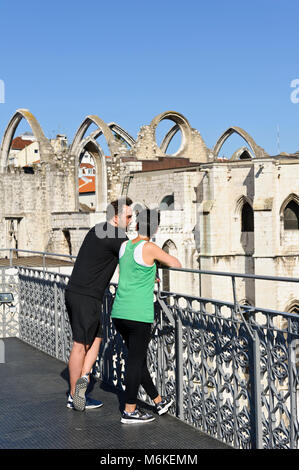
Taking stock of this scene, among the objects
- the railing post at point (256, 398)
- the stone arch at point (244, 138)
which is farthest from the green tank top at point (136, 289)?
the stone arch at point (244, 138)

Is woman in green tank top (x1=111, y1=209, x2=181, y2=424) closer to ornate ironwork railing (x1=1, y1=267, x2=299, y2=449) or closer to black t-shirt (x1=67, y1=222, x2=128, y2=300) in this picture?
black t-shirt (x1=67, y1=222, x2=128, y2=300)

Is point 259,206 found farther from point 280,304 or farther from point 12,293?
point 12,293

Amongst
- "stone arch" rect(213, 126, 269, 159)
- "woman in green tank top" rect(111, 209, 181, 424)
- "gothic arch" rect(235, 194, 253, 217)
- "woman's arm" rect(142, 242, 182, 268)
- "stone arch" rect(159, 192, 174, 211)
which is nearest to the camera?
"woman's arm" rect(142, 242, 182, 268)

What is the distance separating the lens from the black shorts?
4867 millimetres

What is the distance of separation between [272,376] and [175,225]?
86.8ft

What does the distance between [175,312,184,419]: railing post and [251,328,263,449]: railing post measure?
35.4 inches

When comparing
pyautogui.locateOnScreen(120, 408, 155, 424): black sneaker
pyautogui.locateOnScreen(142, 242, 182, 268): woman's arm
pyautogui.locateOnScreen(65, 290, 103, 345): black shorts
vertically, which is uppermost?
pyautogui.locateOnScreen(142, 242, 182, 268): woman's arm

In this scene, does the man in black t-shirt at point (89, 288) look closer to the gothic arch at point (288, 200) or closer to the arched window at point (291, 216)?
the gothic arch at point (288, 200)

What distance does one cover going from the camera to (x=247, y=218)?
30.0 metres

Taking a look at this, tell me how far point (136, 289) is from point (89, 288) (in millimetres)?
562

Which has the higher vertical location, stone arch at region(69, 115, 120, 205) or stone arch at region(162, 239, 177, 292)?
stone arch at region(69, 115, 120, 205)

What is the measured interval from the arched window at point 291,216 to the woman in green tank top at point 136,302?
996 inches

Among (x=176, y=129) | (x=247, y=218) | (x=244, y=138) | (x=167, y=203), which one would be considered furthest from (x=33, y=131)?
(x=244, y=138)

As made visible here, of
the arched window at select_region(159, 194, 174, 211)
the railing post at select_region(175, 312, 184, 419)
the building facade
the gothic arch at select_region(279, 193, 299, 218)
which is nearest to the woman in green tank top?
the railing post at select_region(175, 312, 184, 419)
